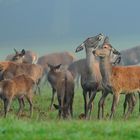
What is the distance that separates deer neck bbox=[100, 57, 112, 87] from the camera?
628 inches

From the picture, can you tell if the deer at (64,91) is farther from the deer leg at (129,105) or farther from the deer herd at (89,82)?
the deer leg at (129,105)

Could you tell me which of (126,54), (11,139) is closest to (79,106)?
(11,139)

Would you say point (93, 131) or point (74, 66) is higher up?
point (74, 66)

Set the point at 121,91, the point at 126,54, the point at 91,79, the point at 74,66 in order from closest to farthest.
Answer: the point at 121,91
the point at 91,79
the point at 74,66
the point at 126,54

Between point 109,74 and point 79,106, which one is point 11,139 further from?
point 79,106

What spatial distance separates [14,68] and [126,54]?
17.9 metres

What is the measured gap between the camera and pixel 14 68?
19.9 metres

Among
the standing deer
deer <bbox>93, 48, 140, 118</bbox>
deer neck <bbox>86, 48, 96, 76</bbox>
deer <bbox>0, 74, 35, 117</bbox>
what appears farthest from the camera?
deer neck <bbox>86, 48, 96, 76</bbox>

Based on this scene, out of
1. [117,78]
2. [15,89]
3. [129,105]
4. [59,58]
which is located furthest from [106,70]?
[59,58]

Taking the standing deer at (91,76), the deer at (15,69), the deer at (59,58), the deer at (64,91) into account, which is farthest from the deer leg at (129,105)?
the deer at (59,58)

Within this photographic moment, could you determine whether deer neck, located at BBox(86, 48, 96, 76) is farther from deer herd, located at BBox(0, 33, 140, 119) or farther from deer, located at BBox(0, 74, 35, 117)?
deer, located at BBox(0, 74, 35, 117)

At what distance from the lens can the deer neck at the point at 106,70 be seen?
15.9 meters

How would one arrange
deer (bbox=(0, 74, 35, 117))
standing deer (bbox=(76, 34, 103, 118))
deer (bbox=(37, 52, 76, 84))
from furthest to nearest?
deer (bbox=(37, 52, 76, 84))
standing deer (bbox=(76, 34, 103, 118))
deer (bbox=(0, 74, 35, 117))

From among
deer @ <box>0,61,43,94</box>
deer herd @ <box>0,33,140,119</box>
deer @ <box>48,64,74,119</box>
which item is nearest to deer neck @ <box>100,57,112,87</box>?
deer herd @ <box>0,33,140,119</box>
